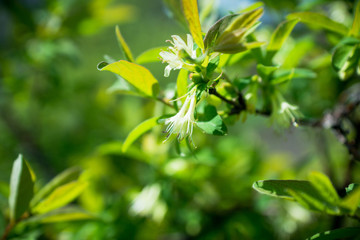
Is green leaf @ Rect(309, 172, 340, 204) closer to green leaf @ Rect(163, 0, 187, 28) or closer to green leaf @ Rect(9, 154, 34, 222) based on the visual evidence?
green leaf @ Rect(163, 0, 187, 28)

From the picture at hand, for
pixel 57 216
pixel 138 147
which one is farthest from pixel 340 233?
pixel 138 147

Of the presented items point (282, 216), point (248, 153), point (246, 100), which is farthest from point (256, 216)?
point (246, 100)

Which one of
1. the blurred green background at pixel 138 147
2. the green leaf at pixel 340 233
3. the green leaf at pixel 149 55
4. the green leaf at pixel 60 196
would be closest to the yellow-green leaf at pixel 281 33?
the blurred green background at pixel 138 147

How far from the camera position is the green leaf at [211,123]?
47 centimetres

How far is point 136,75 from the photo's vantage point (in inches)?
20.3

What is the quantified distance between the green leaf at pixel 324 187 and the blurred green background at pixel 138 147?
159 mm

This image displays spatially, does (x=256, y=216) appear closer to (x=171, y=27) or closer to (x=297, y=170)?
(x=297, y=170)

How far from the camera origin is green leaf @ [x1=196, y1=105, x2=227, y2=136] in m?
0.47

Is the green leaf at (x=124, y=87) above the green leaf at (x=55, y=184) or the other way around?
above

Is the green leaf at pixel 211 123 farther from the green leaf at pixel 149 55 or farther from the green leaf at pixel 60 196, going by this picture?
the green leaf at pixel 60 196

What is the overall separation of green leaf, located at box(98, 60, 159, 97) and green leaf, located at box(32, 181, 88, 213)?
260mm

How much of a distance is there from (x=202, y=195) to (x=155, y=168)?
0.65ft

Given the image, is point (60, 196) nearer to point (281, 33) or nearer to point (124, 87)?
point (124, 87)

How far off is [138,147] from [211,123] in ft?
1.90
